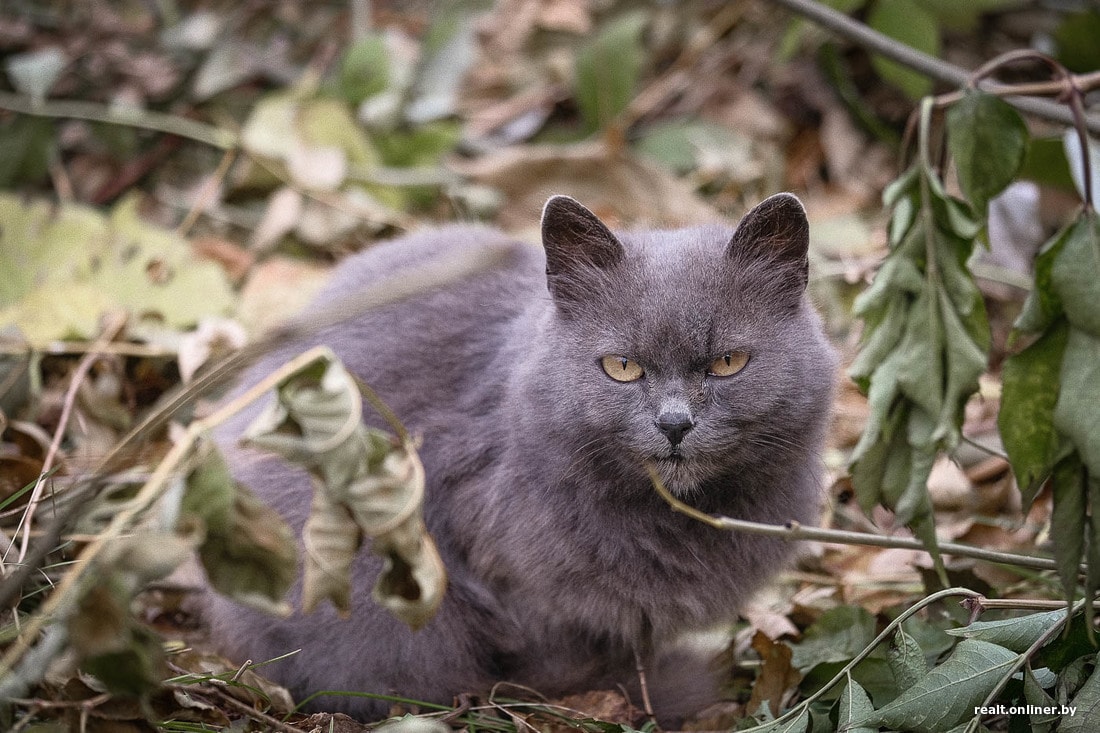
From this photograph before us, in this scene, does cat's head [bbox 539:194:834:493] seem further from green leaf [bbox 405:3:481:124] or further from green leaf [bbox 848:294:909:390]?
green leaf [bbox 405:3:481:124]

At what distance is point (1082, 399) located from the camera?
1708 millimetres

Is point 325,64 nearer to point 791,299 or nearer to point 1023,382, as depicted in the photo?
point 791,299

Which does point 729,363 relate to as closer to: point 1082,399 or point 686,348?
point 686,348

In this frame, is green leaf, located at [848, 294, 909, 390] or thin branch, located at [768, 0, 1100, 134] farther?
thin branch, located at [768, 0, 1100, 134]

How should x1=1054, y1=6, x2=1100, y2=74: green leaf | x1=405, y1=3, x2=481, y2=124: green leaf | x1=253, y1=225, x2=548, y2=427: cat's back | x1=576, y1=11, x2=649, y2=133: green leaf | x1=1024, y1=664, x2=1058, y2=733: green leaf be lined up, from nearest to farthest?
1. x1=1024, y1=664, x2=1058, y2=733: green leaf
2. x1=253, y1=225, x2=548, y2=427: cat's back
3. x1=1054, y1=6, x2=1100, y2=74: green leaf
4. x1=576, y1=11, x2=649, y2=133: green leaf
5. x1=405, y1=3, x2=481, y2=124: green leaf

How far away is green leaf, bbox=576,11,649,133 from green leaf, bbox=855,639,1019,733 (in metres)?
3.06

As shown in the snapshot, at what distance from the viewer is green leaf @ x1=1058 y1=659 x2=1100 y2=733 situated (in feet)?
6.02

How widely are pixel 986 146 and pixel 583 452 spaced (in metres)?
1.01

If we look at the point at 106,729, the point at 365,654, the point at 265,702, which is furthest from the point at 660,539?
the point at 106,729

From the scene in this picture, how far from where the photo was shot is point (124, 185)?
4.58m

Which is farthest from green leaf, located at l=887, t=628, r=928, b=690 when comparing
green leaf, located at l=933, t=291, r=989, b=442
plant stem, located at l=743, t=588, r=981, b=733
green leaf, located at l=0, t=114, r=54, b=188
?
green leaf, located at l=0, t=114, r=54, b=188

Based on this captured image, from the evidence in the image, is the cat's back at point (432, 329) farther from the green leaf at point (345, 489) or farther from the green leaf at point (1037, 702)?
the green leaf at point (1037, 702)

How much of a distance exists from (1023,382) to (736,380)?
0.57 meters

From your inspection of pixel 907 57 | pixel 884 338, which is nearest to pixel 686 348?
pixel 884 338
